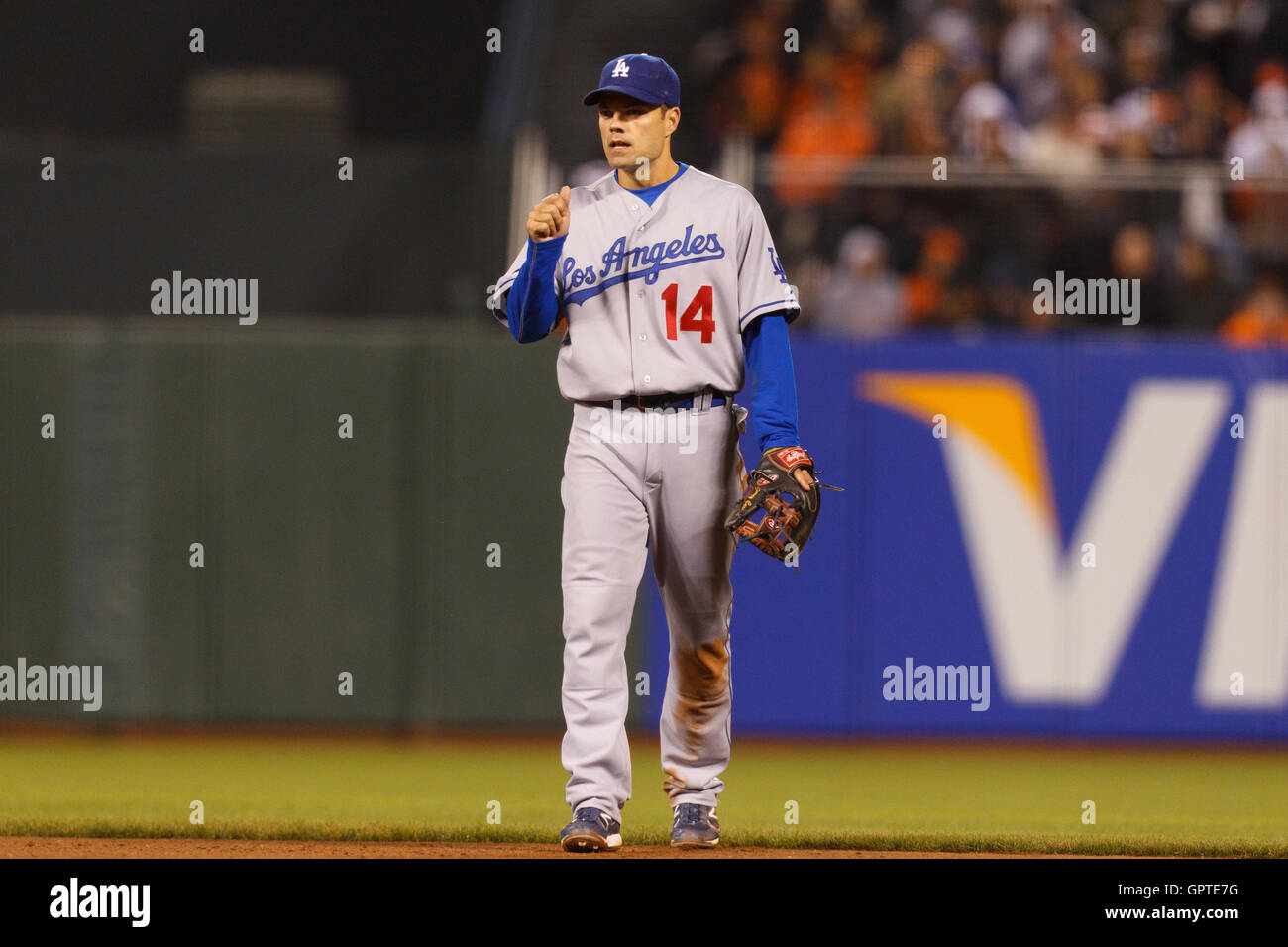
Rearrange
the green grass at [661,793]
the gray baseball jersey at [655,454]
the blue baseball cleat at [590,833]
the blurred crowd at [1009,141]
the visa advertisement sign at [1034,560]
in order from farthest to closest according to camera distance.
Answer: the blurred crowd at [1009,141] < the visa advertisement sign at [1034,560] < the green grass at [661,793] < the gray baseball jersey at [655,454] < the blue baseball cleat at [590,833]

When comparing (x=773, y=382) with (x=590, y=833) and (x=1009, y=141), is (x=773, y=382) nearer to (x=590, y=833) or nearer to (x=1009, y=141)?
(x=590, y=833)

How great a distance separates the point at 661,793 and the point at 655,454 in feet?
7.70

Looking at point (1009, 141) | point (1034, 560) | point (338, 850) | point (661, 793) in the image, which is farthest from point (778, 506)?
point (1009, 141)

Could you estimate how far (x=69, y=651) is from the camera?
8961mm

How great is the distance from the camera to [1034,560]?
892 centimetres

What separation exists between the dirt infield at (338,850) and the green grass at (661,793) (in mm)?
160

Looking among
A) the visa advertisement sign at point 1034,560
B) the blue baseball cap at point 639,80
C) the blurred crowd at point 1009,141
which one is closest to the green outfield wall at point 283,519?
the visa advertisement sign at point 1034,560

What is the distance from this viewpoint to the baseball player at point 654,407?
5.13 metres

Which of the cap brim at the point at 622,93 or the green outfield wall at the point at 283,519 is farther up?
the cap brim at the point at 622,93

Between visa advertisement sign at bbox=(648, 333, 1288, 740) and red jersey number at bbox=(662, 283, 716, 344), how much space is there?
12.2 feet

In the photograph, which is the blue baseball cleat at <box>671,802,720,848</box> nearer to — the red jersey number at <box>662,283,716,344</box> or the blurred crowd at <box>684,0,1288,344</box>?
the red jersey number at <box>662,283,716,344</box>

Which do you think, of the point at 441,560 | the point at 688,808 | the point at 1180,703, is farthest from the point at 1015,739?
the point at 688,808

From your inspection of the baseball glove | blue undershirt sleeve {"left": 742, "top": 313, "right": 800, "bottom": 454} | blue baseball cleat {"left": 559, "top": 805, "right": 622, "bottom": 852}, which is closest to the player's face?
blue undershirt sleeve {"left": 742, "top": 313, "right": 800, "bottom": 454}

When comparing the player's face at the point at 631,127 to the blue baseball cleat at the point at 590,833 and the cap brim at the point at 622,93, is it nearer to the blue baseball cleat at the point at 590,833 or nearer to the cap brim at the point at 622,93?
the cap brim at the point at 622,93
